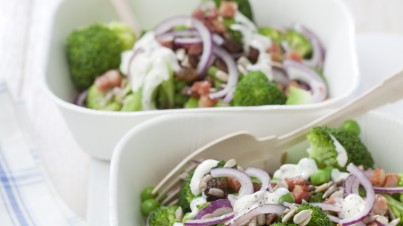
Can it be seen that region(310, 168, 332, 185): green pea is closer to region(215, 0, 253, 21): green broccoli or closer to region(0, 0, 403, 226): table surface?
region(0, 0, 403, 226): table surface

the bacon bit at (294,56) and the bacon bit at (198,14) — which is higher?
the bacon bit at (198,14)

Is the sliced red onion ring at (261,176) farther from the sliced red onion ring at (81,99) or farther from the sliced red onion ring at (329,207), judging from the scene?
the sliced red onion ring at (81,99)

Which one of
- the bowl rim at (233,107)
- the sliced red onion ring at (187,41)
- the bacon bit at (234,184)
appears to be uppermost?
the sliced red onion ring at (187,41)

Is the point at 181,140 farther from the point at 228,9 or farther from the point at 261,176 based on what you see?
A: the point at 228,9

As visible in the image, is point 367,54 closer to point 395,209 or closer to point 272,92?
point 272,92

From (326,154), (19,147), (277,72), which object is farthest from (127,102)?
(326,154)

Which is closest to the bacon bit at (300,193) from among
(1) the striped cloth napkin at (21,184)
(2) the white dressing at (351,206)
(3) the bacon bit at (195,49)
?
(2) the white dressing at (351,206)
